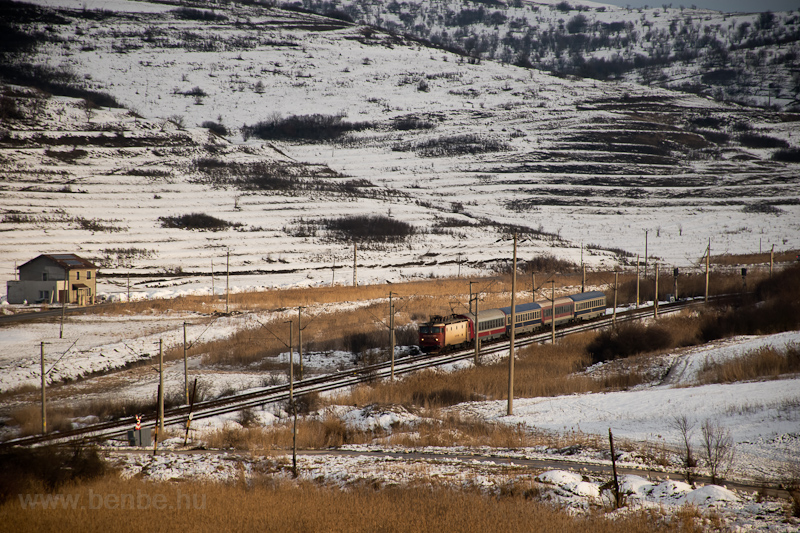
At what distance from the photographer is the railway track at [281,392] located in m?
23.8

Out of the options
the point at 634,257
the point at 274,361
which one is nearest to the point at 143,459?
the point at 274,361

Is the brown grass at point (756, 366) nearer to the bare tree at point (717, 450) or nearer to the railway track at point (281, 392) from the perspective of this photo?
the bare tree at point (717, 450)

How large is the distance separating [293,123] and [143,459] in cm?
17212

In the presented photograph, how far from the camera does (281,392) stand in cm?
3139

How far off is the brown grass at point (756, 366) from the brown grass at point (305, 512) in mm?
18211

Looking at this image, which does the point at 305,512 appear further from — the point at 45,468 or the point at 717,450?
the point at 717,450

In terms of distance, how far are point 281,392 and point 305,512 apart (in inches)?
708

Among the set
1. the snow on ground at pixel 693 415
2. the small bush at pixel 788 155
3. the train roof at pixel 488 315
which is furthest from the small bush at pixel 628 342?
the small bush at pixel 788 155

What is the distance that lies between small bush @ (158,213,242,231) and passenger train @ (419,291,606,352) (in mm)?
63393

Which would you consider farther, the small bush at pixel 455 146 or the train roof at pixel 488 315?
the small bush at pixel 455 146

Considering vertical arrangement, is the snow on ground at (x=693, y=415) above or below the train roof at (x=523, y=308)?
above

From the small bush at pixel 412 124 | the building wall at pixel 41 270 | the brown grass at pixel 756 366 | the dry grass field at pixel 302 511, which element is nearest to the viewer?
the dry grass field at pixel 302 511

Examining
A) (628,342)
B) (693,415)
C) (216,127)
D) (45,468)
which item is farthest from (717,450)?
(216,127)

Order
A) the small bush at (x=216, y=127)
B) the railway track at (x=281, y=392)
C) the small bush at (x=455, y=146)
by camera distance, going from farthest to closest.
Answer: the small bush at (x=216, y=127), the small bush at (x=455, y=146), the railway track at (x=281, y=392)
